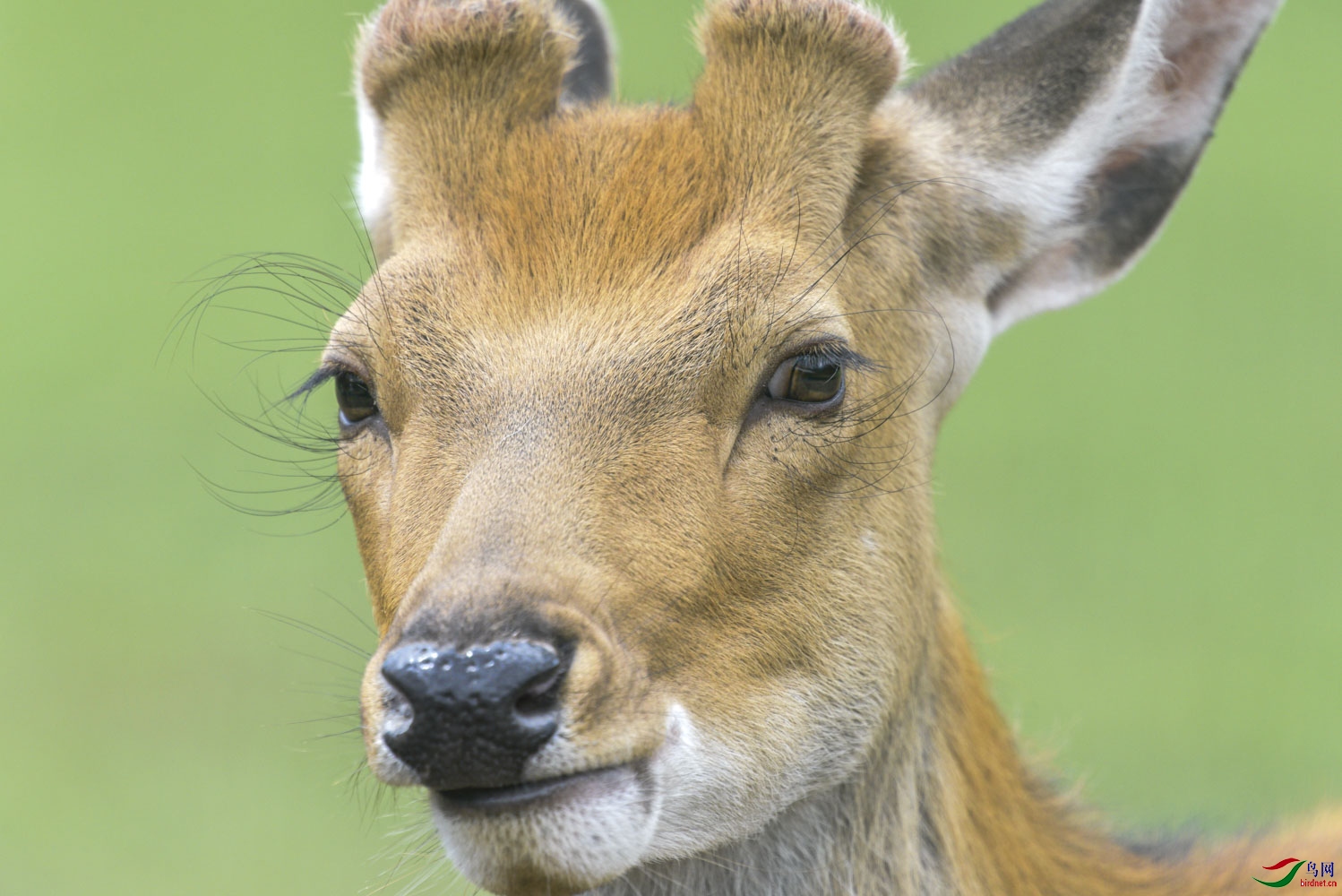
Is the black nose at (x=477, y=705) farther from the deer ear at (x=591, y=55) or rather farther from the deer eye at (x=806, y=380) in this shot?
the deer ear at (x=591, y=55)

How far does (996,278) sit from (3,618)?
11624mm

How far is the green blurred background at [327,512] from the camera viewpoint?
13.0 m

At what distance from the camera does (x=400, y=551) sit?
511cm

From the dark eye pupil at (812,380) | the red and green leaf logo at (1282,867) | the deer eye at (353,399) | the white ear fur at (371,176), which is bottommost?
the red and green leaf logo at (1282,867)

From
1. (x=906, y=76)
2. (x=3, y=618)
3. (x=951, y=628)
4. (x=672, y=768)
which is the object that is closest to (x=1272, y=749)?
(x=951, y=628)

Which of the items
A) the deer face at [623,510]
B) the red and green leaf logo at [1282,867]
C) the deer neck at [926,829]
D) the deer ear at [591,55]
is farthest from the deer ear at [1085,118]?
the red and green leaf logo at [1282,867]

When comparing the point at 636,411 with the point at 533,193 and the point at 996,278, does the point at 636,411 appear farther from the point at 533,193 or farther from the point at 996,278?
the point at 996,278

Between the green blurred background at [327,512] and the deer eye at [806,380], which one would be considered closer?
the deer eye at [806,380]

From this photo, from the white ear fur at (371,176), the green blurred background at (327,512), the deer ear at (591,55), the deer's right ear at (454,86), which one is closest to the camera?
the deer's right ear at (454,86)

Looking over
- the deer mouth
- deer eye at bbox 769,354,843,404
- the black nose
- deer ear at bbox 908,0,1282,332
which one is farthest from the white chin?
deer ear at bbox 908,0,1282,332

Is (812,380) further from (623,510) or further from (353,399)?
(353,399)

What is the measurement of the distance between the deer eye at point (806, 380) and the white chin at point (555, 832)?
135cm

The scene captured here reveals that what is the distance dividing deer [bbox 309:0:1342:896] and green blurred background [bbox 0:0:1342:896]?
2182mm

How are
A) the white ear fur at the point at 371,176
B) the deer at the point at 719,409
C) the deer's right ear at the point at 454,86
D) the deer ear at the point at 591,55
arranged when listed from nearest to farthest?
the deer at the point at 719,409 < the deer's right ear at the point at 454,86 < the white ear fur at the point at 371,176 < the deer ear at the point at 591,55
